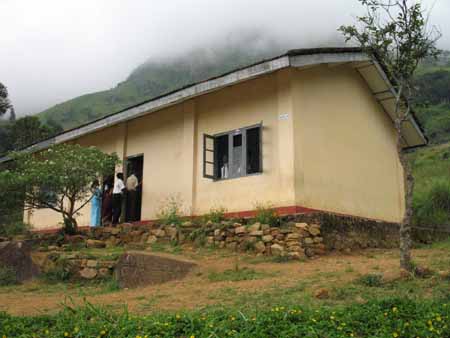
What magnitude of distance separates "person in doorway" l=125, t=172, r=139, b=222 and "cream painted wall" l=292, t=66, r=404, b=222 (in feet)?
15.5

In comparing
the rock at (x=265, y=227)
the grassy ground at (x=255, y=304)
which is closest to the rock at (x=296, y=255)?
the grassy ground at (x=255, y=304)

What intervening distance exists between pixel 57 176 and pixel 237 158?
3751mm

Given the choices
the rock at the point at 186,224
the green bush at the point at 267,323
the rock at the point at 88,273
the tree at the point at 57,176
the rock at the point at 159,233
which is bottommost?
the green bush at the point at 267,323

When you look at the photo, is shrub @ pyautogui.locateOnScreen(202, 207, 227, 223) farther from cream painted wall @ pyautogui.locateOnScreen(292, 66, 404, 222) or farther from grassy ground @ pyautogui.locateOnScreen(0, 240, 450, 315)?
cream painted wall @ pyautogui.locateOnScreen(292, 66, 404, 222)

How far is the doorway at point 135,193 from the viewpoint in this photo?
14289mm

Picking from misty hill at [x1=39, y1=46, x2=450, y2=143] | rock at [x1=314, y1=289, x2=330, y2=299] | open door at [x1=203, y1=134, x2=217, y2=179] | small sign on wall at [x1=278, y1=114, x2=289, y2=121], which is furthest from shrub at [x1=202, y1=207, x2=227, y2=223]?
misty hill at [x1=39, y1=46, x2=450, y2=143]

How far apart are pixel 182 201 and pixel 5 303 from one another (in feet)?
17.9

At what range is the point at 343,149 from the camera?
12.0 m

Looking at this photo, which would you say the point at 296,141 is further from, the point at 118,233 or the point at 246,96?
the point at 118,233

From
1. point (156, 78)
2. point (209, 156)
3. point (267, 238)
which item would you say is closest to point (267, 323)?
point (267, 238)

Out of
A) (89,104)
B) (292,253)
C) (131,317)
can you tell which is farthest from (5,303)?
(89,104)

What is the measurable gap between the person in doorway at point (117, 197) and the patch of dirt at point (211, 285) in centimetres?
419

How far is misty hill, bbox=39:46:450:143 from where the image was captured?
168ft

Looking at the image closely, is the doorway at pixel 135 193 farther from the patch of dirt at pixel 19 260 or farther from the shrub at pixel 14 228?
the patch of dirt at pixel 19 260
